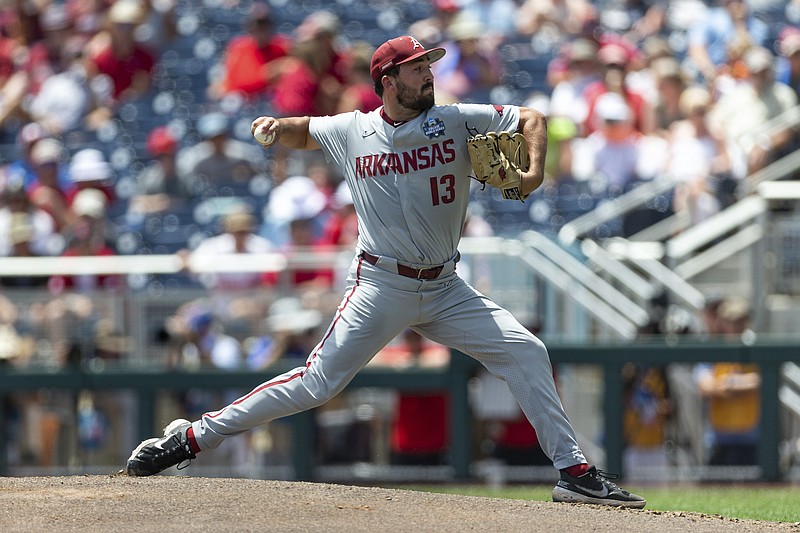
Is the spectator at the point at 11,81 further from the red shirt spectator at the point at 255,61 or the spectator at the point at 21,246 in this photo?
the spectator at the point at 21,246

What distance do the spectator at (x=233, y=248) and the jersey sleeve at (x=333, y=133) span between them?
12.5ft

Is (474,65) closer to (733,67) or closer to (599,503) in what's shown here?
(733,67)

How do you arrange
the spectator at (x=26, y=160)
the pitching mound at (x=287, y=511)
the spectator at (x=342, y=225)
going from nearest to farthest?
the pitching mound at (x=287, y=511), the spectator at (x=342, y=225), the spectator at (x=26, y=160)

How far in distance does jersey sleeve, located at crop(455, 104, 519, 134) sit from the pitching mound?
1557 millimetres

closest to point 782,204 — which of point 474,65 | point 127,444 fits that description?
point 474,65

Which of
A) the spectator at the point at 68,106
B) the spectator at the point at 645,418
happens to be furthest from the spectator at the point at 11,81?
the spectator at the point at 645,418

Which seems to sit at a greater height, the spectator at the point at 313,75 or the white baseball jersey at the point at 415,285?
the spectator at the point at 313,75

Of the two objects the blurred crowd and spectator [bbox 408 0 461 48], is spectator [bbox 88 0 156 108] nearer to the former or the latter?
the blurred crowd

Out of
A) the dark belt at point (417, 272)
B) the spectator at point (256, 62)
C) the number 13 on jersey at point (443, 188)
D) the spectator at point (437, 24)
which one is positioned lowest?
the dark belt at point (417, 272)

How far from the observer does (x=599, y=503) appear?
6059 millimetres

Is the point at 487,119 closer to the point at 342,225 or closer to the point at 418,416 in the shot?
the point at 418,416

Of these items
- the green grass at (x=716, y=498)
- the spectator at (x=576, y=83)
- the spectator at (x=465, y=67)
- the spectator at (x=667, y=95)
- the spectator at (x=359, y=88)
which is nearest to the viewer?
the green grass at (x=716, y=498)

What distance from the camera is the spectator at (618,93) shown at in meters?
11.8

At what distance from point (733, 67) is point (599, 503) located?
7.10 m
